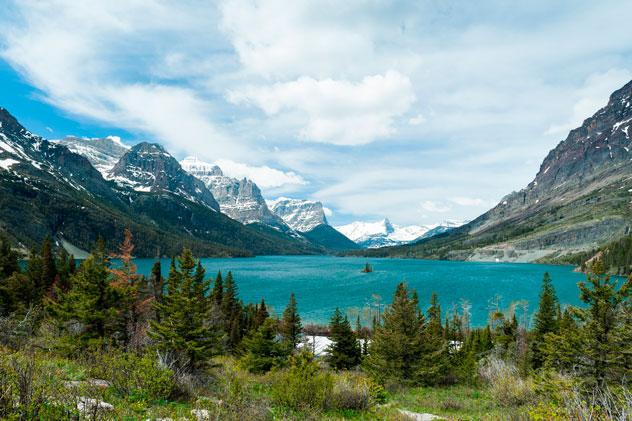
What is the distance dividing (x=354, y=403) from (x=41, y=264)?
62339 millimetres

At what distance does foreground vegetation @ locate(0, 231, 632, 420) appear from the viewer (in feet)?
28.2

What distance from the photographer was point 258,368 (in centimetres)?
3894

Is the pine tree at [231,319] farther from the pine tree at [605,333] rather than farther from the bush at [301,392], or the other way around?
the pine tree at [605,333]

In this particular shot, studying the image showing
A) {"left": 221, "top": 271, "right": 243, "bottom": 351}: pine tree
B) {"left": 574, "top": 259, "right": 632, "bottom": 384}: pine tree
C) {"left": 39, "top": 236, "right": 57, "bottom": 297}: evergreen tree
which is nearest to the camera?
{"left": 574, "top": 259, "right": 632, "bottom": 384}: pine tree

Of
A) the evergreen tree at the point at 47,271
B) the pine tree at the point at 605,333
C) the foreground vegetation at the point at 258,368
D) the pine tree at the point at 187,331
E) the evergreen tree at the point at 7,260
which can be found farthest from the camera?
the evergreen tree at the point at 47,271

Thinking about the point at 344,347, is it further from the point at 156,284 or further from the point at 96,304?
the point at 156,284

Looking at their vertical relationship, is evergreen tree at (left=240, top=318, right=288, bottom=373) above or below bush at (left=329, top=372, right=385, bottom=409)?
below

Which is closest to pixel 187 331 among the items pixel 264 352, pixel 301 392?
pixel 301 392

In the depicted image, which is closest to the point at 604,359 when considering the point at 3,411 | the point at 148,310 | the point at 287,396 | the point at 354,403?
the point at 354,403

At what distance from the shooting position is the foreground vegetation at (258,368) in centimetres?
860

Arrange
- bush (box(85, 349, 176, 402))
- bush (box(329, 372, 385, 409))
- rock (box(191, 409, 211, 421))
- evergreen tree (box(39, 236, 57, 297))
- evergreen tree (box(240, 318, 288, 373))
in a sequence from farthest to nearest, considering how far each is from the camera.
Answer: evergreen tree (box(39, 236, 57, 297))
evergreen tree (box(240, 318, 288, 373))
bush (box(329, 372, 385, 409))
bush (box(85, 349, 176, 402))
rock (box(191, 409, 211, 421))

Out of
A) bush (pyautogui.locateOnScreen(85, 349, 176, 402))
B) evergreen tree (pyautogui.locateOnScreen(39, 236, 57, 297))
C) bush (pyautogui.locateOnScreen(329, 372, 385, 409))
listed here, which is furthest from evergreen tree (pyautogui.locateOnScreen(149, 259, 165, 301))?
bush (pyautogui.locateOnScreen(329, 372, 385, 409))

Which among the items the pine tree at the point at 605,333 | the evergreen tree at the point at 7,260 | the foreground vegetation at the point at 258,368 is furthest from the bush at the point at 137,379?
the evergreen tree at the point at 7,260

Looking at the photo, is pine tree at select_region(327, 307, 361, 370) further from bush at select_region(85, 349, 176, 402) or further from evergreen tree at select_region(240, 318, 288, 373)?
bush at select_region(85, 349, 176, 402)
